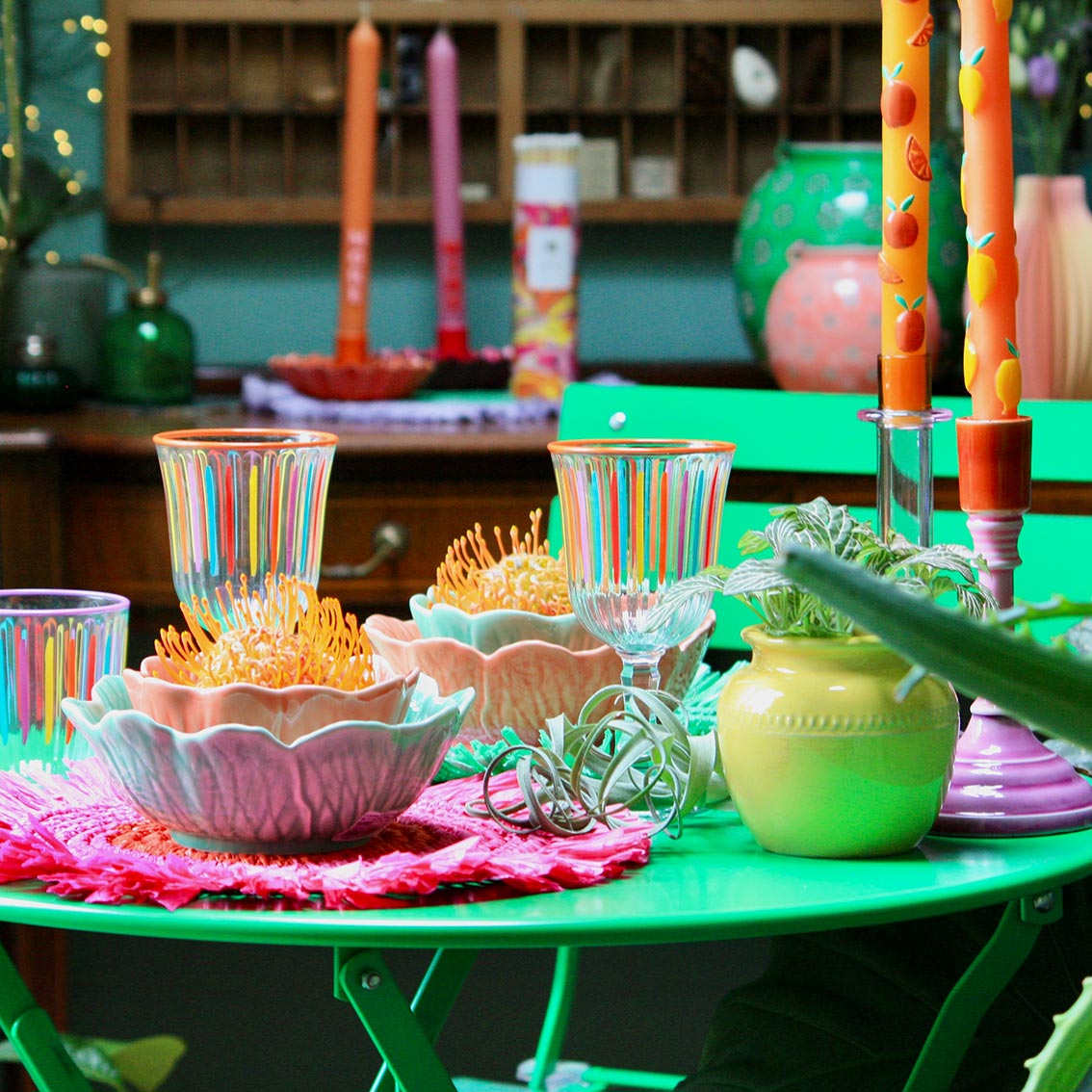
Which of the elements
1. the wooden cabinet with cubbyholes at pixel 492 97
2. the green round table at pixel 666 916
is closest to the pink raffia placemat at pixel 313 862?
the green round table at pixel 666 916

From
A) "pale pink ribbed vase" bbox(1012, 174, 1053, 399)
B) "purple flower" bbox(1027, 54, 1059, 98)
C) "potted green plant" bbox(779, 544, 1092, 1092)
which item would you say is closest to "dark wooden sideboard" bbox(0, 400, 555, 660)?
"pale pink ribbed vase" bbox(1012, 174, 1053, 399)

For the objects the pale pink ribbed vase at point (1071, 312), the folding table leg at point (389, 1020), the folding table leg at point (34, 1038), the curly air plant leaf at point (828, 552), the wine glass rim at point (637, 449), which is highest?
the pale pink ribbed vase at point (1071, 312)

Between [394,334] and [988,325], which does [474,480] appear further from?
[988,325]

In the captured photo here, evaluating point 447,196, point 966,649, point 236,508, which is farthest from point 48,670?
point 447,196

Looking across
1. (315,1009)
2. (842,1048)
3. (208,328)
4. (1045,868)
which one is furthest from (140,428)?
Answer: (1045,868)

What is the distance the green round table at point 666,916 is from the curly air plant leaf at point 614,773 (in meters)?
0.02

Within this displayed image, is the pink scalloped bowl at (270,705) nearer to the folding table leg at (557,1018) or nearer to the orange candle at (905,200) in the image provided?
the orange candle at (905,200)

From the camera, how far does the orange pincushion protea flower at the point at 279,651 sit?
0.58 metres

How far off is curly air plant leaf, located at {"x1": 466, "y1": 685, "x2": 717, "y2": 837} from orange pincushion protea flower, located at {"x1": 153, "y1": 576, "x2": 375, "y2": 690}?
0.06 m

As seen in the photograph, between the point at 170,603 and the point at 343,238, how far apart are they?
1.73ft

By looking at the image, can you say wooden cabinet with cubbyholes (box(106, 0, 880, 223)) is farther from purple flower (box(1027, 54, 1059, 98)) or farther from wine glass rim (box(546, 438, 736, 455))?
wine glass rim (box(546, 438, 736, 455))

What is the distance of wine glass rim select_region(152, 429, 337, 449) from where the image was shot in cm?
69

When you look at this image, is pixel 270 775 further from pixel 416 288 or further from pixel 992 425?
pixel 416 288

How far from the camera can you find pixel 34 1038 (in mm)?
614
